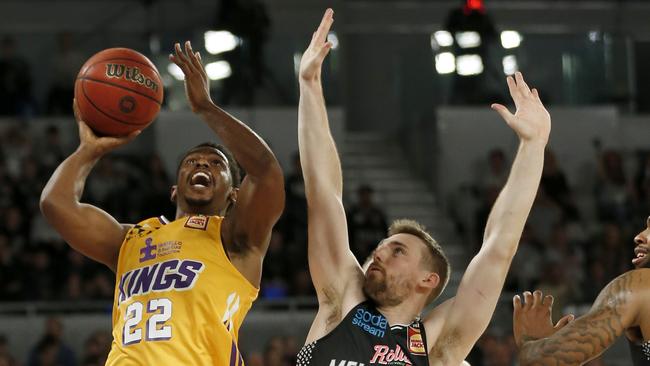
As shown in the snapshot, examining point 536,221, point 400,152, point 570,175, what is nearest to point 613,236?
point 536,221

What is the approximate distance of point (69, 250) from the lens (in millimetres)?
12070

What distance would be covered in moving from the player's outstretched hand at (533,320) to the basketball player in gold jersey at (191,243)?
1.15 m

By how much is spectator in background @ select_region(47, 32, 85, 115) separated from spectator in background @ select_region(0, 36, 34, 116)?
30cm

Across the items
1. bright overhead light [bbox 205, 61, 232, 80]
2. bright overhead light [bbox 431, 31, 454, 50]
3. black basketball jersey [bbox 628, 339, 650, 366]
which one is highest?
bright overhead light [bbox 431, 31, 454, 50]

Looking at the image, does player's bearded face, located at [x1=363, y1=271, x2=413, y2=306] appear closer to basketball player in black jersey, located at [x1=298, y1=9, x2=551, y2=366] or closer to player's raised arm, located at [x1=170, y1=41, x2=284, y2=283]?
basketball player in black jersey, located at [x1=298, y1=9, x2=551, y2=366]

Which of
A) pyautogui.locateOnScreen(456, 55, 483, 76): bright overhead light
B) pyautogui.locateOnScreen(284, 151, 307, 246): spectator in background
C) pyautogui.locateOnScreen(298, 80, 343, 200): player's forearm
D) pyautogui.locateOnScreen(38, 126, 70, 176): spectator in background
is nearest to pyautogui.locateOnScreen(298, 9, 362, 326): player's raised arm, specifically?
pyautogui.locateOnScreen(298, 80, 343, 200): player's forearm

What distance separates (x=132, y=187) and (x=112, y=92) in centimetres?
767

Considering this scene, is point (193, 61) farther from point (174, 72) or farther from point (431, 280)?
point (174, 72)

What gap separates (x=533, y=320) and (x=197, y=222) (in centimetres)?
158

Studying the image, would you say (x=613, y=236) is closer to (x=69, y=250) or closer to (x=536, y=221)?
(x=536, y=221)

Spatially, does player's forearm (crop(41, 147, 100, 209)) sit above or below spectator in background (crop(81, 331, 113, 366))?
above

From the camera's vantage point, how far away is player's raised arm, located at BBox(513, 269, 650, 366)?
15.6 ft

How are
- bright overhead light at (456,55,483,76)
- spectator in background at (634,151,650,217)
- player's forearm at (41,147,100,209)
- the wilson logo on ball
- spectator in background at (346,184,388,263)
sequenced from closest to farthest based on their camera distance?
player's forearm at (41,147,100,209) → the wilson logo on ball → spectator in background at (346,184,388,263) → spectator in background at (634,151,650,217) → bright overhead light at (456,55,483,76)

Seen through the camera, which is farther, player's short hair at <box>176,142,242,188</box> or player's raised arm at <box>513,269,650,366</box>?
player's short hair at <box>176,142,242,188</box>
